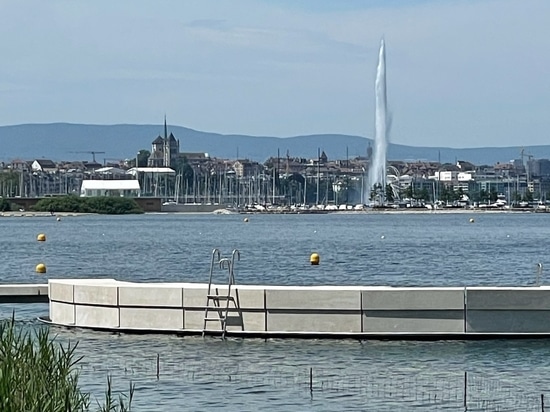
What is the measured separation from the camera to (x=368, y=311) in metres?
27.9

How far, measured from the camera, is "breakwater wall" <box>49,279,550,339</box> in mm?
27766

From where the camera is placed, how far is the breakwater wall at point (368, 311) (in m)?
27.8

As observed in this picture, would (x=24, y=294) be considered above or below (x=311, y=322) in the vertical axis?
above

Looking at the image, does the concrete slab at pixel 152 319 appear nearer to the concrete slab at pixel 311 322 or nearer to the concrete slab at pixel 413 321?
the concrete slab at pixel 311 322

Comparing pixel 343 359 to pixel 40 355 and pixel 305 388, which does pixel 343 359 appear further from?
pixel 40 355

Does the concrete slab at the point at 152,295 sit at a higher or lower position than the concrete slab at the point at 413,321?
higher

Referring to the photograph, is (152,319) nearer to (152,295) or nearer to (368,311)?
(152,295)

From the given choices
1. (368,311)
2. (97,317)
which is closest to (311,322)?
(368,311)

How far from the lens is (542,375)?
24.6 m

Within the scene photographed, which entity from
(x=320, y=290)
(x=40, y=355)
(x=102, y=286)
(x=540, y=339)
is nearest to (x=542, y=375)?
(x=540, y=339)

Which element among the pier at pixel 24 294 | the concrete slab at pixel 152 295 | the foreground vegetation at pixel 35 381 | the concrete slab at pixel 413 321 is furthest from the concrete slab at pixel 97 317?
the foreground vegetation at pixel 35 381

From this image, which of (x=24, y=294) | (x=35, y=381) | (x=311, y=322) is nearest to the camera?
(x=35, y=381)

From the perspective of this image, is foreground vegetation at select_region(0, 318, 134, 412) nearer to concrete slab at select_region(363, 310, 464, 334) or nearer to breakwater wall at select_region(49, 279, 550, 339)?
breakwater wall at select_region(49, 279, 550, 339)

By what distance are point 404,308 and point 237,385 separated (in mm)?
5462
